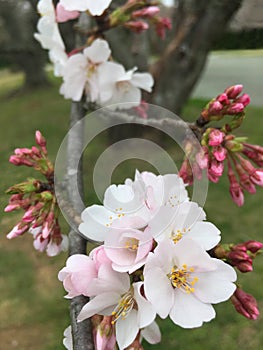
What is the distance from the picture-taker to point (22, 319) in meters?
1.53

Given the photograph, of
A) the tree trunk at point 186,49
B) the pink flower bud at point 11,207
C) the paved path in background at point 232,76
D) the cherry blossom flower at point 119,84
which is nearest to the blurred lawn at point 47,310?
the cherry blossom flower at point 119,84

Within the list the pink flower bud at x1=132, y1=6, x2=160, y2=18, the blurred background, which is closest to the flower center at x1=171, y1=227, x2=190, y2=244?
the blurred background

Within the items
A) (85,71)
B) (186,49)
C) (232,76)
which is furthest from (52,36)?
(232,76)

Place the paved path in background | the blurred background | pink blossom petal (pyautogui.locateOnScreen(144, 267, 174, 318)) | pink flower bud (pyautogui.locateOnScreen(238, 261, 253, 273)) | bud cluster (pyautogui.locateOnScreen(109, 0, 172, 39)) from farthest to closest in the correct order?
the paved path in background < the blurred background < bud cluster (pyautogui.locateOnScreen(109, 0, 172, 39)) < pink flower bud (pyautogui.locateOnScreen(238, 261, 253, 273)) < pink blossom petal (pyautogui.locateOnScreen(144, 267, 174, 318))

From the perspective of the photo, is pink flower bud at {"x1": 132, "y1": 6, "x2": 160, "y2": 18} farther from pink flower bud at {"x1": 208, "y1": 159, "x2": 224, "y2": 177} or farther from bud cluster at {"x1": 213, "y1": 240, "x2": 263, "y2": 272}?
bud cluster at {"x1": 213, "y1": 240, "x2": 263, "y2": 272}

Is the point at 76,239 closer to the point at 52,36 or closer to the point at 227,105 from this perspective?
the point at 227,105

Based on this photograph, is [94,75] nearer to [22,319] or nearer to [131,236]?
[131,236]

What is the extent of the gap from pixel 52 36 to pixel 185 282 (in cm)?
61

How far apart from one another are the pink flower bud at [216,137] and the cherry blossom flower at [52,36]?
37 cm

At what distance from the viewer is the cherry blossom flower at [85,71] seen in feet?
2.81

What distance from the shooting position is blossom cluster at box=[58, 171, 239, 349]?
1.51 ft

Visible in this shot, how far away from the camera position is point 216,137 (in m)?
0.64

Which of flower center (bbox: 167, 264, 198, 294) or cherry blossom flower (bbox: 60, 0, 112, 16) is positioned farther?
cherry blossom flower (bbox: 60, 0, 112, 16)

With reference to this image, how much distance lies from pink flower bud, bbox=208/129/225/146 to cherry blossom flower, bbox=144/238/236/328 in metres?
0.20
